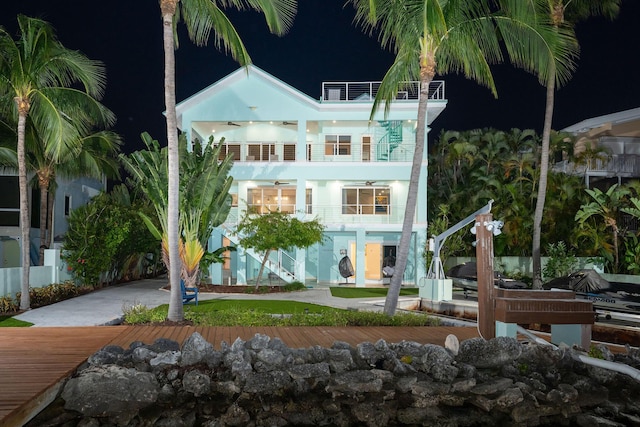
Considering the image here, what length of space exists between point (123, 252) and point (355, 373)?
56.0 feet

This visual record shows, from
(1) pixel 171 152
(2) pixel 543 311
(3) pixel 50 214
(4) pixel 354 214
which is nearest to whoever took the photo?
(2) pixel 543 311

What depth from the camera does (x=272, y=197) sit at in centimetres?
2844

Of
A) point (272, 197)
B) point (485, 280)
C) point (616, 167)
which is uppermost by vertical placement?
point (616, 167)

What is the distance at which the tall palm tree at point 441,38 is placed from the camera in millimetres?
11711

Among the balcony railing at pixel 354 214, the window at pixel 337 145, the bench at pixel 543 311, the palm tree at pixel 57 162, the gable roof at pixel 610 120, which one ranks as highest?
the gable roof at pixel 610 120

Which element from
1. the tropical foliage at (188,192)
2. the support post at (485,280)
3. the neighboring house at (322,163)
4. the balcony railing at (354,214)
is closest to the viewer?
the support post at (485,280)

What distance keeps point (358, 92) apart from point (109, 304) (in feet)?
57.6

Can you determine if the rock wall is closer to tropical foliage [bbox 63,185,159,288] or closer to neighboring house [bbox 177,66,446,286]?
tropical foliage [bbox 63,185,159,288]

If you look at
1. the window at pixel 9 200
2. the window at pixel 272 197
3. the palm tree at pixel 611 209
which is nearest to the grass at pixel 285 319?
the palm tree at pixel 611 209

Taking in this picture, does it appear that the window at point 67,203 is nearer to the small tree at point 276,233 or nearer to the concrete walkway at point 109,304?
the concrete walkway at point 109,304

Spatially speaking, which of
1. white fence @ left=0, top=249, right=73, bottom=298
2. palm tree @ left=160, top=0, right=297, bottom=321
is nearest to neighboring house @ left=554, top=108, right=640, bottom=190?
palm tree @ left=160, top=0, right=297, bottom=321

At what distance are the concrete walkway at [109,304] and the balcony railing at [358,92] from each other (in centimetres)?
1110

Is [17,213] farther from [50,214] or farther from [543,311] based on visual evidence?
[543,311]

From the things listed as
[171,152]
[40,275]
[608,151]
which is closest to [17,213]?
[40,275]
